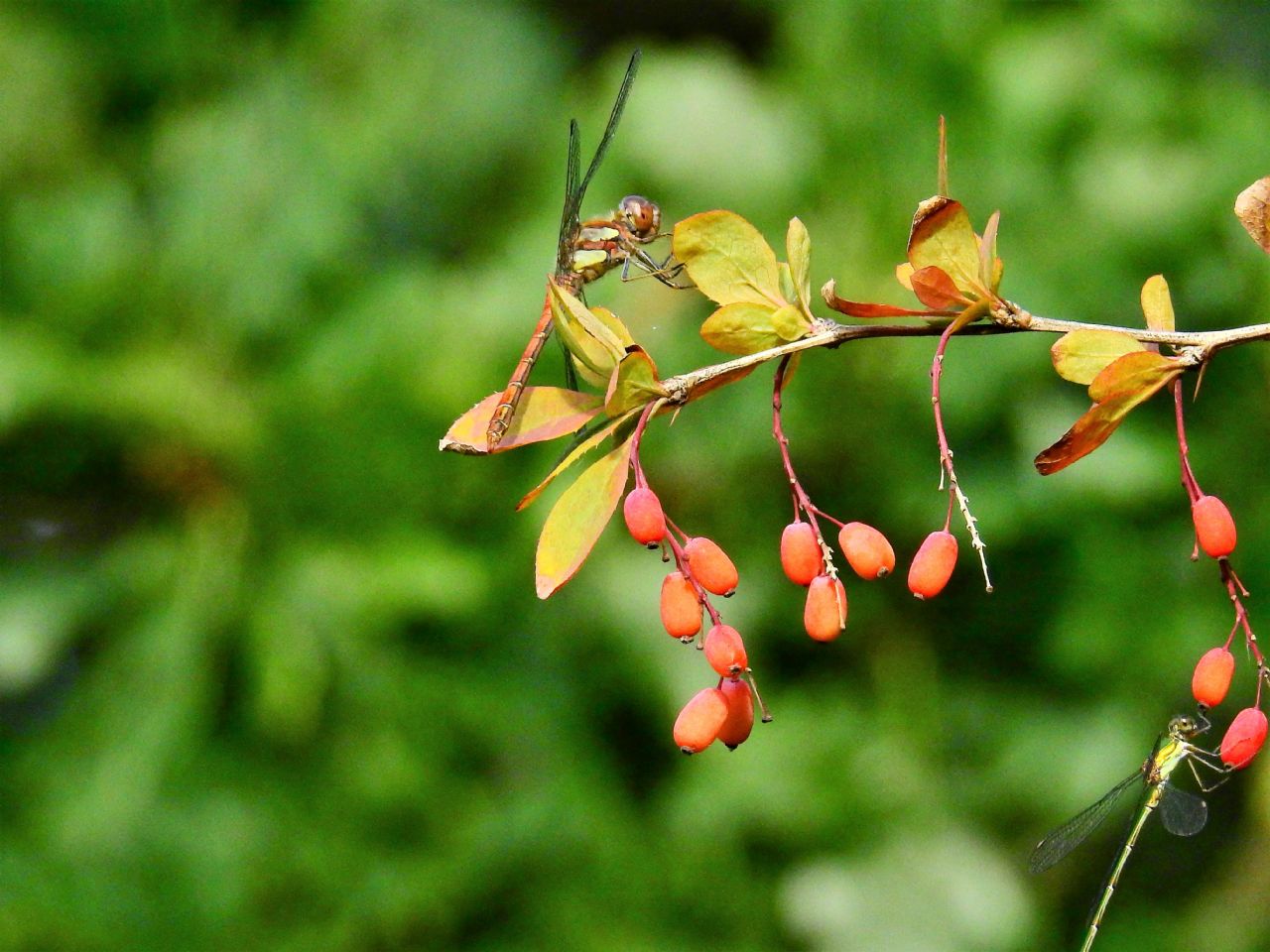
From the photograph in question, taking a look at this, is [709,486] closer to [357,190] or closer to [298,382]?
[298,382]

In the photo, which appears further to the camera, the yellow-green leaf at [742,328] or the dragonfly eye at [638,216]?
the dragonfly eye at [638,216]

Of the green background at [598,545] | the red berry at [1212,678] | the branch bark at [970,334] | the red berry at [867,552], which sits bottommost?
the green background at [598,545]

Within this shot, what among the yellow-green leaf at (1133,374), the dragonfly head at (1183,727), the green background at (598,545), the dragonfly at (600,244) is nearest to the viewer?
the yellow-green leaf at (1133,374)

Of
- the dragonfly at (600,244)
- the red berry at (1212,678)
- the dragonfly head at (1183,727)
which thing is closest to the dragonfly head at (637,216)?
the dragonfly at (600,244)

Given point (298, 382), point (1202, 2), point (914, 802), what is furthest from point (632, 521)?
point (1202, 2)

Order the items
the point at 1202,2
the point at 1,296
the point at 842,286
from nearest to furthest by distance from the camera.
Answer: the point at 1,296 < the point at 842,286 < the point at 1202,2

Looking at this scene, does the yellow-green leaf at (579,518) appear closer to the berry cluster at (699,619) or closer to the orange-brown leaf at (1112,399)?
the berry cluster at (699,619)

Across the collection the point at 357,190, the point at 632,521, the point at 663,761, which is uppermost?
the point at 632,521
